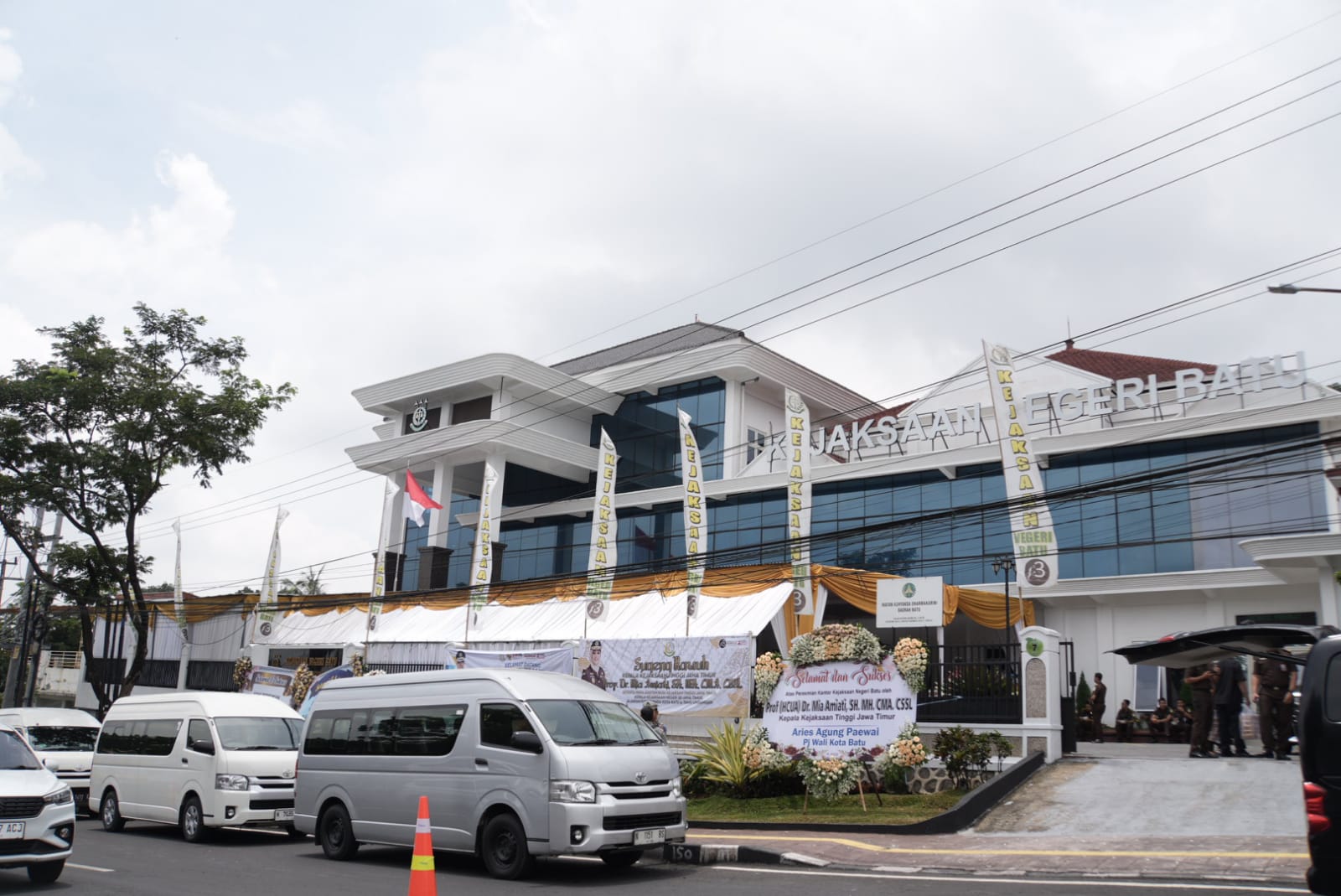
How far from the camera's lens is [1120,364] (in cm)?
3762

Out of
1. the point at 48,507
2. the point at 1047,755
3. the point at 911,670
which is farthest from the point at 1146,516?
the point at 48,507

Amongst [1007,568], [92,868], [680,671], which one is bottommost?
[92,868]

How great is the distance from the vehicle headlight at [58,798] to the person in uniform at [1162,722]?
21344 mm

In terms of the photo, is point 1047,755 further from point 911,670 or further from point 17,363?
point 17,363

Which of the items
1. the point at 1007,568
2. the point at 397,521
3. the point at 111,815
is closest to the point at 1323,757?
the point at 1007,568

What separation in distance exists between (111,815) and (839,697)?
37.0 ft

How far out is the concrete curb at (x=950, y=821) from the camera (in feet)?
42.4

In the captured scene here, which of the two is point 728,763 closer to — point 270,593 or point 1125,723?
point 1125,723

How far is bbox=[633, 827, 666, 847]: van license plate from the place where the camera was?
11.0 meters

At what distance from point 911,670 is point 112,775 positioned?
1232 cm

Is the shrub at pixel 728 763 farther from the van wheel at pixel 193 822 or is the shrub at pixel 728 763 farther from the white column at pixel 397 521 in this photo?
the white column at pixel 397 521

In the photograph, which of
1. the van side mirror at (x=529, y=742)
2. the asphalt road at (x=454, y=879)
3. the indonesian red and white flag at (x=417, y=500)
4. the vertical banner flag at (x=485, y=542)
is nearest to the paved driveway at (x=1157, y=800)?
the asphalt road at (x=454, y=879)

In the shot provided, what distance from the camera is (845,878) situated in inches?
410

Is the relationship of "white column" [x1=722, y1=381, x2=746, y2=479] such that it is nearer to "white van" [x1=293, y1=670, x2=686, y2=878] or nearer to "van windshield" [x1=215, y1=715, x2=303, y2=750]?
"van windshield" [x1=215, y1=715, x2=303, y2=750]
